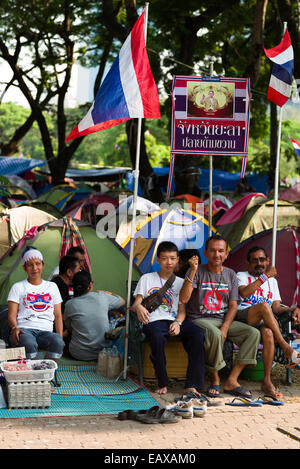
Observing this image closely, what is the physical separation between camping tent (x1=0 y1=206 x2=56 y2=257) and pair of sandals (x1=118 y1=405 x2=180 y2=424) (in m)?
6.36

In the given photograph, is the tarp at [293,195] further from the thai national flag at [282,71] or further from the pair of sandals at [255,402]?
the pair of sandals at [255,402]

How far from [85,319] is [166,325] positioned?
1.03 metres

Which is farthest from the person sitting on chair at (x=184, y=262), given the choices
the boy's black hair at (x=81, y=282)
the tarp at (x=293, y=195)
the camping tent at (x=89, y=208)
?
the tarp at (x=293, y=195)

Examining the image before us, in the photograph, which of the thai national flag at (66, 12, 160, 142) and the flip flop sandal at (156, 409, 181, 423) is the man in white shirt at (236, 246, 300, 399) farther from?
the thai national flag at (66, 12, 160, 142)

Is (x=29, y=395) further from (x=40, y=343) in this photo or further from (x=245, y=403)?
(x=245, y=403)

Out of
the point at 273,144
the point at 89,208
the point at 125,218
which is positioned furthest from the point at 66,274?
the point at 273,144

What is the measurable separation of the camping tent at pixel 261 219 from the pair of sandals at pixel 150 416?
704cm

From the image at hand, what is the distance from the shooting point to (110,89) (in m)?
6.91

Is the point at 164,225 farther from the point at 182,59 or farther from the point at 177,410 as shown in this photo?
the point at 182,59

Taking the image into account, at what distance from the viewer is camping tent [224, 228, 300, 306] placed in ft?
29.7

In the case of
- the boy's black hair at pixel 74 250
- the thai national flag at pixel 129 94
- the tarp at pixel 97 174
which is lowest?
the boy's black hair at pixel 74 250

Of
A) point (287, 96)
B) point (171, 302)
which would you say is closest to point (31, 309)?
point (171, 302)

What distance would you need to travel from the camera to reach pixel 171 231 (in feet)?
34.2

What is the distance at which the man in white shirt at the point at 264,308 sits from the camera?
6.43 m
